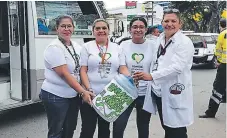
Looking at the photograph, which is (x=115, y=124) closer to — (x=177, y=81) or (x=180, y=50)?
(x=177, y=81)

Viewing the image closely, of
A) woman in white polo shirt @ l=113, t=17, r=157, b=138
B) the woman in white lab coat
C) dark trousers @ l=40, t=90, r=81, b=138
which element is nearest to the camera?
the woman in white lab coat

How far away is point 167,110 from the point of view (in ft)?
10.00

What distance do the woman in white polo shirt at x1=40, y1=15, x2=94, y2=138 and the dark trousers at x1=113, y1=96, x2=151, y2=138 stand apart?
45cm

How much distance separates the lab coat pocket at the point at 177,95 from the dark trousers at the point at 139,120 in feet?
1.81

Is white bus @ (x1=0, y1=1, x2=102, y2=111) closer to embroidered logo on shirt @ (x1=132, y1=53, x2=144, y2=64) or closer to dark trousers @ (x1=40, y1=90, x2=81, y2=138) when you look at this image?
dark trousers @ (x1=40, y1=90, x2=81, y2=138)

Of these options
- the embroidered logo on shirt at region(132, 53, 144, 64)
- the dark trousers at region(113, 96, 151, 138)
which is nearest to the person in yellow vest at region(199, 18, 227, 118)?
the dark trousers at region(113, 96, 151, 138)

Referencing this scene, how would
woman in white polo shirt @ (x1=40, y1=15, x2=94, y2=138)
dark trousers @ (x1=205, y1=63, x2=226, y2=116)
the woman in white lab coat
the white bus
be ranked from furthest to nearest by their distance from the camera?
dark trousers @ (x1=205, y1=63, x2=226, y2=116)
the white bus
woman in white polo shirt @ (x1=40, y1=15, x2=94, y2=138)
the woman in white lab coat

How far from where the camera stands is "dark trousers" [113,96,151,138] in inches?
131

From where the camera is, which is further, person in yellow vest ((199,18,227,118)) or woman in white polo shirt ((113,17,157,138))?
Result: person in yellow vest ((199,18,227,118))

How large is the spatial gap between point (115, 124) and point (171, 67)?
845mm

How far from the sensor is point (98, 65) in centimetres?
320

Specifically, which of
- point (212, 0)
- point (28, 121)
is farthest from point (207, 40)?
point (212, 0)

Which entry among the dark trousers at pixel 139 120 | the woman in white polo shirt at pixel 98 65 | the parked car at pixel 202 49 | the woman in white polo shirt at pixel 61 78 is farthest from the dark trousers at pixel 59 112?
the parked car at pixel 202 49

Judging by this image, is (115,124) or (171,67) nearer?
(171,67)
